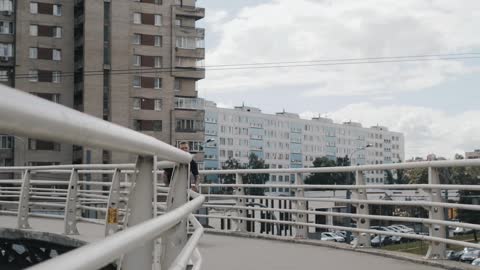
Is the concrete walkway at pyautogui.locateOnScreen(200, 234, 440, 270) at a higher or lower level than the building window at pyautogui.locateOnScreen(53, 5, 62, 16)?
lower

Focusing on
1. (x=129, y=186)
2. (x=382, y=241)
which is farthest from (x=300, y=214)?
(x=129, y=186)

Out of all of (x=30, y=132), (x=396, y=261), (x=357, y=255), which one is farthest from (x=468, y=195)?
(x=30, y=132)

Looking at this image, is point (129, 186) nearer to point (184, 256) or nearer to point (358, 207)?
point (184, 256)

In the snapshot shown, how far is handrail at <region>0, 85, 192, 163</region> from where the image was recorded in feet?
3.66

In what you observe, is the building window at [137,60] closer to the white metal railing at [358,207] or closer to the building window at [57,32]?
the building window at [57,32]

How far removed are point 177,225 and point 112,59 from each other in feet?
229

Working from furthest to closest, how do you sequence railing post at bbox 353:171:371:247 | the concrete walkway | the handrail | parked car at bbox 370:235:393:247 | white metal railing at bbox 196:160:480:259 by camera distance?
railing post at bbox 353:171:371:247
parked car at bbox 370:235:393:247
the concrete walkway
white metal railing at bbox 196:160:480:259
the handrail

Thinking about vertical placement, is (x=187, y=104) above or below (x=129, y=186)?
above

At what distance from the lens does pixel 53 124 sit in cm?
129

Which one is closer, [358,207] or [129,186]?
[129,186]

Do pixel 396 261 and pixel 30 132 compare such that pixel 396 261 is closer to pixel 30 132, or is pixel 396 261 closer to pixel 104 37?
pixel 30 132

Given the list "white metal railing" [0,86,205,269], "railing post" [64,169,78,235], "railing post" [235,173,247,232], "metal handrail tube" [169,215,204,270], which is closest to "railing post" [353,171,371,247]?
"railing post" [235,173,247,232]

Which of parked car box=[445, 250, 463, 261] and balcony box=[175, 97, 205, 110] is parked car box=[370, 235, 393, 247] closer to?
parked car box=[445, 250, 463, 261]

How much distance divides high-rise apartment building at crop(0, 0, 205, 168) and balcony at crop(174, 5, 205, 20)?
0.38 ft
